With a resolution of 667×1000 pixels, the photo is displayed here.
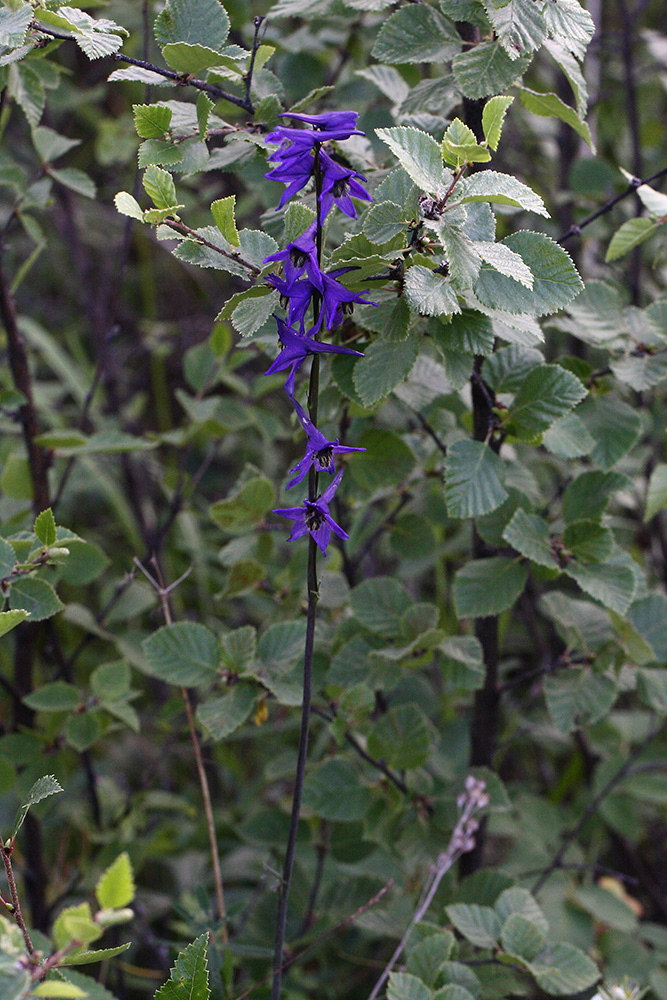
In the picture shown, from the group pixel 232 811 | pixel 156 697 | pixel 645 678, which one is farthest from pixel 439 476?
pixel 156 697

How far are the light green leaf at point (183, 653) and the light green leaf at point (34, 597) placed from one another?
10 cm

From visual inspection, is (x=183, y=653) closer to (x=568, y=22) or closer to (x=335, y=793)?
(x=335, y=793)

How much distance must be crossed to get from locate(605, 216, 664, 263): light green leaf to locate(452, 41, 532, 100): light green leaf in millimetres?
179

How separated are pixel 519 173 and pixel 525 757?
1124 mm

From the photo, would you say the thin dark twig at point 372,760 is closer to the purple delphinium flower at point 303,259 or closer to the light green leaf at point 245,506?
the light green leaf at point 245,506

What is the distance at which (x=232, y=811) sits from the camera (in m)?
1.32

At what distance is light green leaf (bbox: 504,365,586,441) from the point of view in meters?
0.72

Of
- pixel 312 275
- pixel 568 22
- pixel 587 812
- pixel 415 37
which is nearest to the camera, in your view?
pixel 312 275

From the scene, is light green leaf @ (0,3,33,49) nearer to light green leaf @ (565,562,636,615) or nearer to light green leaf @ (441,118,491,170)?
light green leaf @ (441,118,491,170)

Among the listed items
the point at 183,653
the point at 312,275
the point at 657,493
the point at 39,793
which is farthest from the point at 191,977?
the point at 657,493

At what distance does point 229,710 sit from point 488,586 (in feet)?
0.87

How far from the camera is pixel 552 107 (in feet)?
2.38

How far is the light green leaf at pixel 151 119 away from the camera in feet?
2.12

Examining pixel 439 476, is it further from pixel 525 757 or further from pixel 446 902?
pixel 525 757
